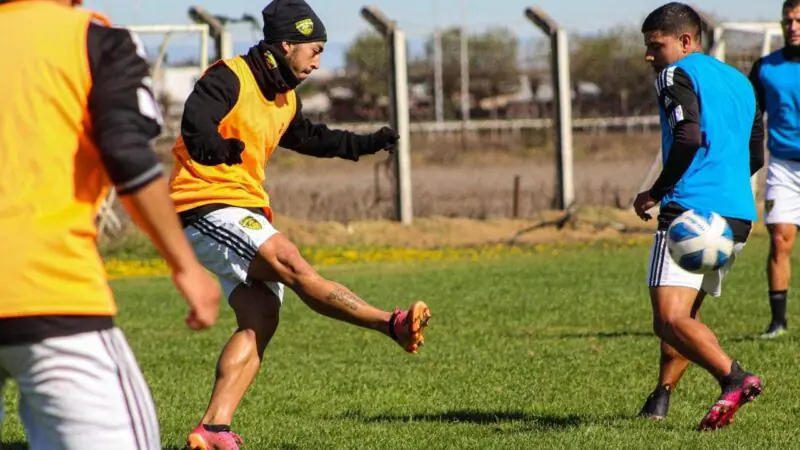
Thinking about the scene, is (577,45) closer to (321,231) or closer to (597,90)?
(597,90)

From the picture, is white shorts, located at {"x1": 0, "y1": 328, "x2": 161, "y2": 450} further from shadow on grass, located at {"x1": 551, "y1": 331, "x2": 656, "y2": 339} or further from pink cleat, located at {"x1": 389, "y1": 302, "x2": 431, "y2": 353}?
shadow on grass, located at {"x1": 551, "y1": 331, "x2": 656, "y2": 339}

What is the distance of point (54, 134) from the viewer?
3.82 metres

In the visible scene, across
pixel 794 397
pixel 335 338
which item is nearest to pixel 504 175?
pixel 335 338

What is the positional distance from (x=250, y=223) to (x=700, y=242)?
2.04 m

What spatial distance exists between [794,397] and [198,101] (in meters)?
3.78

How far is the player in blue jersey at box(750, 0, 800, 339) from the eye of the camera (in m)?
10.7

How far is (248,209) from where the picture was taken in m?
6.71

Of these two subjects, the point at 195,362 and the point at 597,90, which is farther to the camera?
the point at 597,90

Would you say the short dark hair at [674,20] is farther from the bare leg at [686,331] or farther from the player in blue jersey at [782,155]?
the player in blue jersey at [782,155]

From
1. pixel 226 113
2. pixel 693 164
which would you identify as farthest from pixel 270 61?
pixel 693 164

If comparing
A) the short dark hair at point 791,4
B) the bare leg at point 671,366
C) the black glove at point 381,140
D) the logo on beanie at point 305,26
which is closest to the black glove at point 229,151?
the logo on beanie at point 305,26

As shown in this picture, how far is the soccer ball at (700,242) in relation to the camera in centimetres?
674

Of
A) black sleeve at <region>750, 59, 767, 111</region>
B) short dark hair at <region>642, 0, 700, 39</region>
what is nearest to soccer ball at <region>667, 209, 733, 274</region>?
short dark hair at <region>642, 0, 700, 39</region>

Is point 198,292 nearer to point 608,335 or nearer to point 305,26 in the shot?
point 305,26
